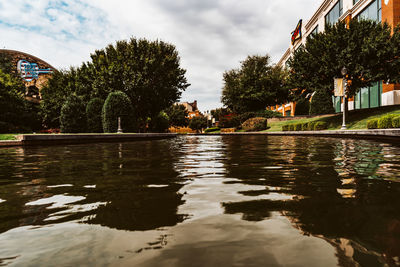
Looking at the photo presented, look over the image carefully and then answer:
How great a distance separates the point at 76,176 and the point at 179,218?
2754 mm

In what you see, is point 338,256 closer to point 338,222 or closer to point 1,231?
point 338,222

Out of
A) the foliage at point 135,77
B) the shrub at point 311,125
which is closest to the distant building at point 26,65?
the foliage at point 135,77

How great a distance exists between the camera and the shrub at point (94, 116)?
2553 centimetres

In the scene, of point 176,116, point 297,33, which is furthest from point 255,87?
point 176,116

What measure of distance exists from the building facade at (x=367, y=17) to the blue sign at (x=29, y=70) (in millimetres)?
54799

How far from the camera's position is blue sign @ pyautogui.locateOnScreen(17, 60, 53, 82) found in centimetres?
5656

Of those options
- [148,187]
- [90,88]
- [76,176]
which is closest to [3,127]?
[90,88]

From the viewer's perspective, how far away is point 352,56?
77.2 ft

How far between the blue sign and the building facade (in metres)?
54.8

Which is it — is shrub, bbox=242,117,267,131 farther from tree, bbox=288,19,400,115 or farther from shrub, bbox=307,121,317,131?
tree, bbox=288,19,400,115

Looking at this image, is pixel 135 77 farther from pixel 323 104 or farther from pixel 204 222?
pixel 204 222

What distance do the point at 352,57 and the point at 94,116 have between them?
961 inches

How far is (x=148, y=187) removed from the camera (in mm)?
3297

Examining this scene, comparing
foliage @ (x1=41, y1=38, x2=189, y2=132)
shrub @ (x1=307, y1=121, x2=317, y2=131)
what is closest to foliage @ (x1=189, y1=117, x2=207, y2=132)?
foliage @ (x1=41, y1=38, x2=189, y2=132)
